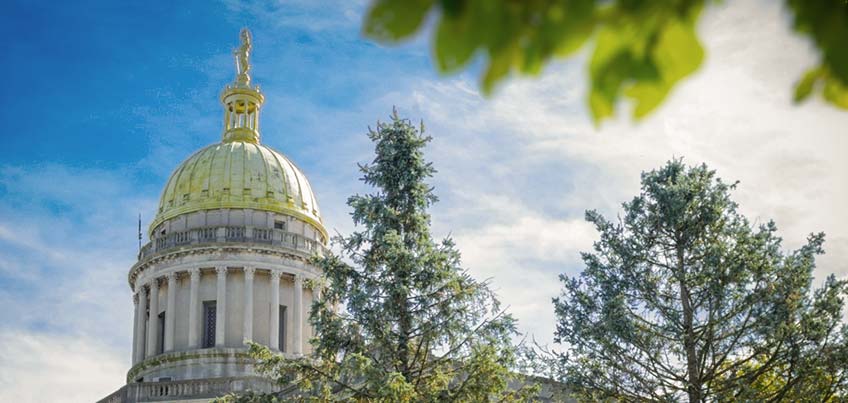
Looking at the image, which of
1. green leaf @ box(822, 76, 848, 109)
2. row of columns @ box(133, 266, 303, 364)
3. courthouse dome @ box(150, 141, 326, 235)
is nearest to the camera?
green leaf @ box(822, 76, 848, 109)

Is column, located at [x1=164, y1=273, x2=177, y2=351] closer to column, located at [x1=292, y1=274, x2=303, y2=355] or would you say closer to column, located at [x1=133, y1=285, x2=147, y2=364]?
column, located at [x1=133, y1=285, x2=147, y2=364]

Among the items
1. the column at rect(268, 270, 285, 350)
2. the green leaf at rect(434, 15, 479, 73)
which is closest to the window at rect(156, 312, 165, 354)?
the column at rect(268, 270, 285, 350)

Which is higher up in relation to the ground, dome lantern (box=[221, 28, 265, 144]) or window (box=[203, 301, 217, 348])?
dome lantern (box=[221, 28, 265, 144])

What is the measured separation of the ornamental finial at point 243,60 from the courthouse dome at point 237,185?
497cm

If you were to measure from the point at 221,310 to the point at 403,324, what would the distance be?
23.1 meters

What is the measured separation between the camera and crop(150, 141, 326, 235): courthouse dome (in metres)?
50.0

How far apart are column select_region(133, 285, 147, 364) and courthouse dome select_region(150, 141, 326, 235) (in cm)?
328

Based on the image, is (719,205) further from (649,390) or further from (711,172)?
(649,390)

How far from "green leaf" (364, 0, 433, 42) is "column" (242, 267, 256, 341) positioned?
1774 inches

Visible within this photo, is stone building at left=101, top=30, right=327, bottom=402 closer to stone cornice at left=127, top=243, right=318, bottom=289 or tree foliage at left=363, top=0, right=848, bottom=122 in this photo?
stone cornice at left=127, top=243, right=318, bottom=289

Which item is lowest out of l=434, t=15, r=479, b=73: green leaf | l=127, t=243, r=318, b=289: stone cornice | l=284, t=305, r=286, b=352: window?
l=434, t=15, r=479, b=73: green leaf

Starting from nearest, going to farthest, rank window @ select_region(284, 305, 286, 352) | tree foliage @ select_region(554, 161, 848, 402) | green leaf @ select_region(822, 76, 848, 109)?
green leaf @ select_region(822, 76, 848, 109), tree foliage @ select_region(554, 161, 848, 402), window @ select_region(284, 305, 286, 352)

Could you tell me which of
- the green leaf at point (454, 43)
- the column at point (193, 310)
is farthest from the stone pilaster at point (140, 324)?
the green leaf at point (454, 43)

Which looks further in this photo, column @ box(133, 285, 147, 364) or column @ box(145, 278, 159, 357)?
column @ box(133, 285, 147, 364)
